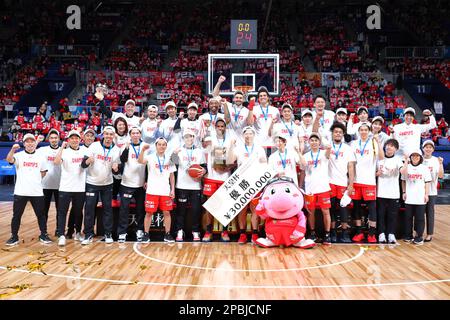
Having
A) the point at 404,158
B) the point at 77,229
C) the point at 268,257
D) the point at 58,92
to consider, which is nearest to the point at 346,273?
the point at 268,257

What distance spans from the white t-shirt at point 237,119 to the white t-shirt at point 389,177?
91.7 inches

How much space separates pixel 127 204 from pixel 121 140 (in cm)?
106

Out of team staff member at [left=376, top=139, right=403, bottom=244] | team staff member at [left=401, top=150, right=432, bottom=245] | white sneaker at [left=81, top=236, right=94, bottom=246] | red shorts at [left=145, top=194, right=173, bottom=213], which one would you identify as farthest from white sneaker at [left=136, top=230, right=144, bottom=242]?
team staff member at [left=401, top=150, right=432, bottom=245]

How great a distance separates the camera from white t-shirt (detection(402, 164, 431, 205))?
7.57 metres

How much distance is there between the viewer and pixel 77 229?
7887 mm

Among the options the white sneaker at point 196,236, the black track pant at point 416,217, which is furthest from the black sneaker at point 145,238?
the black track pant at point 416,217

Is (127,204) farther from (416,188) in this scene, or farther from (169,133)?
(416,188)

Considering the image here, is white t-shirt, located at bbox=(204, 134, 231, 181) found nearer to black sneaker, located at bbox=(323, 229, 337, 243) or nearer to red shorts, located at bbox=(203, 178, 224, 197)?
red shorts, located at bbox=(203, 178, 224, 197)

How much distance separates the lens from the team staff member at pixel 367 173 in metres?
7.57

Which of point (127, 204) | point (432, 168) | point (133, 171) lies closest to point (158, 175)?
point (133, 171)

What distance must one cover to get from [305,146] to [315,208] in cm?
111

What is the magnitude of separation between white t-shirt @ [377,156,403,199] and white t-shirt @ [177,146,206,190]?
2936 mm

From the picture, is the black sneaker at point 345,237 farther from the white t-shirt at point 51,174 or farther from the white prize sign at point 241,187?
the white t-shirt at point 51,174

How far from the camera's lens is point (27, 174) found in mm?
7301
